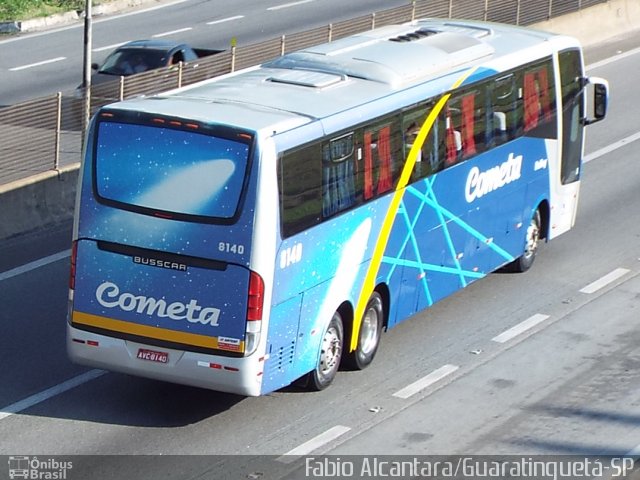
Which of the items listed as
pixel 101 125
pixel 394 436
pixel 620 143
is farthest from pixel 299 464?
pixel 620 143

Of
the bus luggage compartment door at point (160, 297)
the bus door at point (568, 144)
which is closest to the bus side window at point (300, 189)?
the bus luggage compartment door at point (160, 297)

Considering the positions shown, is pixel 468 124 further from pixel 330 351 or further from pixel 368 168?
pixel 330 351

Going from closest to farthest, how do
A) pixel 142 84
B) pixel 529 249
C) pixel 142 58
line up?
pixel 529 249
pixel 142 84
pixel 142 58

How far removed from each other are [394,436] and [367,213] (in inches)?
94.3

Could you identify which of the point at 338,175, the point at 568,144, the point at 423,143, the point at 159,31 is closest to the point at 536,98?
the point at 568,144

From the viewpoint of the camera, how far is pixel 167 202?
12492mm

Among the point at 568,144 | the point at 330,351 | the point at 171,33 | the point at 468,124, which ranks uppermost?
the point at 468,124

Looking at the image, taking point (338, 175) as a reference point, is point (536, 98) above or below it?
below

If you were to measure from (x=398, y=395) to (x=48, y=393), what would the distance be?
335 centimetres

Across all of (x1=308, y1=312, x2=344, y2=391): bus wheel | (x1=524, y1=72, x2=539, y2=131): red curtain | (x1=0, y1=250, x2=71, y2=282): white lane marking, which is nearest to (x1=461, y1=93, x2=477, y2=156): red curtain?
(x1=524, y1=72, x2=539, y2=131): red curtain

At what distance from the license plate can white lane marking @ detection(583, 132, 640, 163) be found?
12.7 m

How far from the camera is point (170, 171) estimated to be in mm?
12492

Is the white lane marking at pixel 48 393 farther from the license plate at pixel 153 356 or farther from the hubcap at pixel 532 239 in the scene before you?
the hubcap at pixel 532 239

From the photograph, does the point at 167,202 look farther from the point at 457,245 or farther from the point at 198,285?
the point at 457,245
